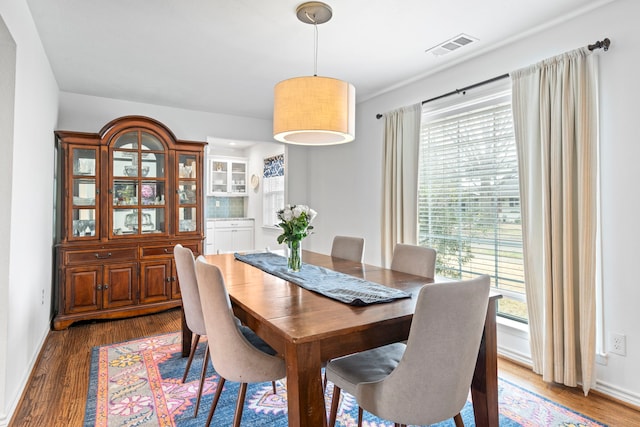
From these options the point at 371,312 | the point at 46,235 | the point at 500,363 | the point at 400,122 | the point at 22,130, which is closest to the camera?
the point at 371,312

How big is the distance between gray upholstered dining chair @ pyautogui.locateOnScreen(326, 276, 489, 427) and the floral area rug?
0.74m

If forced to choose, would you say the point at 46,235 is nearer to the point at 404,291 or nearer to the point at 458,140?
the point at 404,291

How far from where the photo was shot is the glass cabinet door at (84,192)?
3623 millimetres

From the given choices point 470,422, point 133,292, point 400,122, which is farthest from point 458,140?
point 133,292

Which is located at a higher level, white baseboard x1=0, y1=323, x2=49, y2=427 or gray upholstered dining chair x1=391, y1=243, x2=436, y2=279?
gray upholstered dining chair x1=391, y1=243, x2=436, y2=279

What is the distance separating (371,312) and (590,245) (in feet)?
5.38

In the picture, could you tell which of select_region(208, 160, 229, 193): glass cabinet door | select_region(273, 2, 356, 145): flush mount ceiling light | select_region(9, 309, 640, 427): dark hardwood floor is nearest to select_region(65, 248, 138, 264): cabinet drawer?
select_region(9, 309, 640, 427): dark hardwood floor

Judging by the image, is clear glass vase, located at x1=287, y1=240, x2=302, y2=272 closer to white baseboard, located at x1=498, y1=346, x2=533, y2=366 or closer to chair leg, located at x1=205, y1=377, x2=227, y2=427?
chair leg, located at x1=205, y1=377, x2=227, y2=427

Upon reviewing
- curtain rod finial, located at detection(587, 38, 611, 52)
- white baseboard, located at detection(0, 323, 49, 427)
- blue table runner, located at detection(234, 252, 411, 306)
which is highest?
curtain rod finial, located at detection(587, 38, 611, 52)

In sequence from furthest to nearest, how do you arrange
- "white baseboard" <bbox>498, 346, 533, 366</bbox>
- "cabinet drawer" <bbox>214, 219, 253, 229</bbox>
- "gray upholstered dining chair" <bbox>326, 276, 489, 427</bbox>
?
1. "cabinet drawer" <bbox>214, 219, 253, 229</bbox>
2. "white baseboard" <bbox>498, 346, 533, 366</bbox>
3. "gray upholstered dining chair" <bbox>326, 276, 489, 427</bbox>

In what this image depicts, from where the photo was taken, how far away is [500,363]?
2.72 m

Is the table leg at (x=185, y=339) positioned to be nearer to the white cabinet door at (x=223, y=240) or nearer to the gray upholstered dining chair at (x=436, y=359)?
the gray upholstered dining chair at (x=436, y=359)

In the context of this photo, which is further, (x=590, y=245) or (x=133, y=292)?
(x=133, y=292)

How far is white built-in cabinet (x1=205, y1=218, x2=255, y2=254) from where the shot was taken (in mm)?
6637
